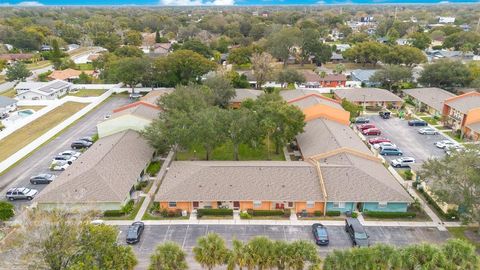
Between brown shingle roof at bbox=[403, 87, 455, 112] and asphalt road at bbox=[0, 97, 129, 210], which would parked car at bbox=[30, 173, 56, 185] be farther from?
brown shingle roof at bbox=[403, 87, 455, 112]

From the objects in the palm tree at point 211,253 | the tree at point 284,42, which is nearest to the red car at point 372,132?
the palm tree at point 211,253

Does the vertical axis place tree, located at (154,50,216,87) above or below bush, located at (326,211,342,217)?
above

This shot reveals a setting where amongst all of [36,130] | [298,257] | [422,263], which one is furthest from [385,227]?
[36,130]

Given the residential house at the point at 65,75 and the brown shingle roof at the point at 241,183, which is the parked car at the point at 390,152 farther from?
the residential house at the point at 65,75

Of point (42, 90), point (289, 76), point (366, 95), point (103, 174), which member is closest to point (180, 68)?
point (289, 76)

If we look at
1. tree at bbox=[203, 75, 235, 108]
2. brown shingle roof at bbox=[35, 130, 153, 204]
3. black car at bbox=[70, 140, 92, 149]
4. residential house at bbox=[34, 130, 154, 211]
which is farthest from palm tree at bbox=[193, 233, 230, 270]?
tree at bbox=[203, 75, 235, 108]

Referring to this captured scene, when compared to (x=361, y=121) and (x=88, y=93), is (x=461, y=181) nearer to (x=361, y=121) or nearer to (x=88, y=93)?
(x=361, y=121)
